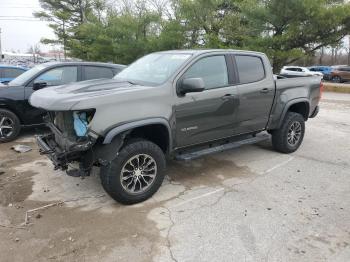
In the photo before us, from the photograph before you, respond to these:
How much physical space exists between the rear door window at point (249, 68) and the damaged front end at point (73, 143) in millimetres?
2530

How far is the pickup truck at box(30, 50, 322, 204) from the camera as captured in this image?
13.4 ft

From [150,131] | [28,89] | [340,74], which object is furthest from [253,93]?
[340,74]

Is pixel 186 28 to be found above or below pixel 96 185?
above

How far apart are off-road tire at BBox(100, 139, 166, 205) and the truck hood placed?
0.63 m

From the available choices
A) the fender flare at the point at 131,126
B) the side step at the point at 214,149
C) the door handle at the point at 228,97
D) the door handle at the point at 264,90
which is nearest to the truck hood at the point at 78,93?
the fender flare at the point at 131,126

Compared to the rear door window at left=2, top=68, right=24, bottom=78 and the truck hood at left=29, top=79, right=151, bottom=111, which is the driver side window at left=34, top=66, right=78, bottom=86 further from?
the rear door window at left=2, top=68, right=24, bottom=78

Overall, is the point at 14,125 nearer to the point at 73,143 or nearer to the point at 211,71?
the point at 73,143

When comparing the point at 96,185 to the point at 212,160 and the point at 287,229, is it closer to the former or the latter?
the point at 212,160

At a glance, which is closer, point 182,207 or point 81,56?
point 182,207

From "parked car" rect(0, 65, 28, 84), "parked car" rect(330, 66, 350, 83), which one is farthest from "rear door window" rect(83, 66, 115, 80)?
"parked car" rect(330, 66, 350, 83)

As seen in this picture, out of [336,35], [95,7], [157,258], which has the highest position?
[95,7]

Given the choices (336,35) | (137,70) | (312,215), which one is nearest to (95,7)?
(336,35)

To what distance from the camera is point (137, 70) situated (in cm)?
539

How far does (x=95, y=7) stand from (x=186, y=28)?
46.9 ft
